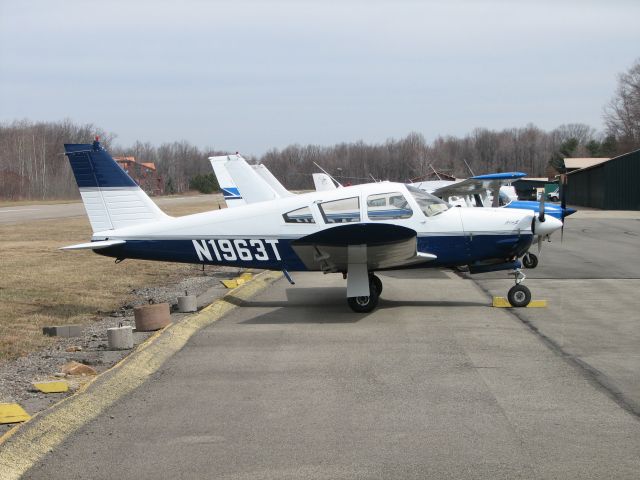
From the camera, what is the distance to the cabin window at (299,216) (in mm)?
12445

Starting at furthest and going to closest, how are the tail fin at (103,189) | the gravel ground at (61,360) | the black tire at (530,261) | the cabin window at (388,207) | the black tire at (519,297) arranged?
the black tire at (530,261) < the tail fin at (103,189) < the black tire at (519,297) < the cabin window at (388,207) < the gravel ground at (61,360)

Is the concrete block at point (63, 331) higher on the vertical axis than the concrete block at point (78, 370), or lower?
lower

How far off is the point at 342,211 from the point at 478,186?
37.6 ft

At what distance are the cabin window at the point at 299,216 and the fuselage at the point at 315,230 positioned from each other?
1cm

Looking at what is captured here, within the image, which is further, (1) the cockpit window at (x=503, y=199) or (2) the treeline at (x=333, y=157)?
(2) the treeline at (x=333, y=157)

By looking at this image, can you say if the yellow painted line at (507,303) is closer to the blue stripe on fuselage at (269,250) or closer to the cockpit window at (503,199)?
the blue stripe on fuselage at (269,250)

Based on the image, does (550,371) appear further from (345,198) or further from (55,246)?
(55,246)

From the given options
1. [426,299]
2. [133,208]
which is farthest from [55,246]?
[426,299]

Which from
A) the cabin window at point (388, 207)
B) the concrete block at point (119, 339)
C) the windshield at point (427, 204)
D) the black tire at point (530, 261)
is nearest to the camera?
the concrete block at point (119, 339)

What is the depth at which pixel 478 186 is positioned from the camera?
2284cm

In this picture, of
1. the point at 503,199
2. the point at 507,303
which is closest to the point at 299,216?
the point at 507,303

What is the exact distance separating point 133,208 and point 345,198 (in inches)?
138

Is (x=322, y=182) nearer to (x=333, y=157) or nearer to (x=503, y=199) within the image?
(x=503, y=199)

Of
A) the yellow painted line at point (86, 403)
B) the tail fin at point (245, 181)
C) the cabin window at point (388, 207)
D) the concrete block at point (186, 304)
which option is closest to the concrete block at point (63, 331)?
the yellow painted line at point (86, 403)
